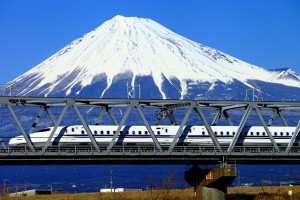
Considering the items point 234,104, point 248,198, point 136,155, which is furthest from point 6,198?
point 234,104

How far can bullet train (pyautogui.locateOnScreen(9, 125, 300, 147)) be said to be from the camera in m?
93.1

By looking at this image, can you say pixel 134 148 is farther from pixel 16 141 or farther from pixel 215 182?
pixel 215 182

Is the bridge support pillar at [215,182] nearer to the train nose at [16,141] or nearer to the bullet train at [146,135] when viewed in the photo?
the bullet train at [146,135]

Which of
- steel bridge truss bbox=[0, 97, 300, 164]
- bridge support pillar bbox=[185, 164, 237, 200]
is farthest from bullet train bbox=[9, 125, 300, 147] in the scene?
bridge support pillar bbox=[185, 164, 237, 200]

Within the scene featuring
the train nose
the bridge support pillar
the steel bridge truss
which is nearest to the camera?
the steel bridge truss

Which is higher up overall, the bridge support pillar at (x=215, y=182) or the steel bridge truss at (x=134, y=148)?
the steel bridge truss at (x=134, y=148)

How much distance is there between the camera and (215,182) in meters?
81.6

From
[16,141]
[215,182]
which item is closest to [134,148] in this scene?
[16,141]

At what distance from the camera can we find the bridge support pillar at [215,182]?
8012 centimetres

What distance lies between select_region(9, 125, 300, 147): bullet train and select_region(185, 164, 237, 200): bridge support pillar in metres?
12.7

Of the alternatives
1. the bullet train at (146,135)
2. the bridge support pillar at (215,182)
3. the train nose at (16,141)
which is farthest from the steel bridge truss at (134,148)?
the train nose at (16,141)

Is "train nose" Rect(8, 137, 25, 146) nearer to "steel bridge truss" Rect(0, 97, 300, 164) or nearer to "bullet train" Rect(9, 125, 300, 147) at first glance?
"bullet train" Rect(9, 125, 300, 147)

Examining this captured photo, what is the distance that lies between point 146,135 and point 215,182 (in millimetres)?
16829

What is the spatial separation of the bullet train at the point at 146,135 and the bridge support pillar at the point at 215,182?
12.7 m
